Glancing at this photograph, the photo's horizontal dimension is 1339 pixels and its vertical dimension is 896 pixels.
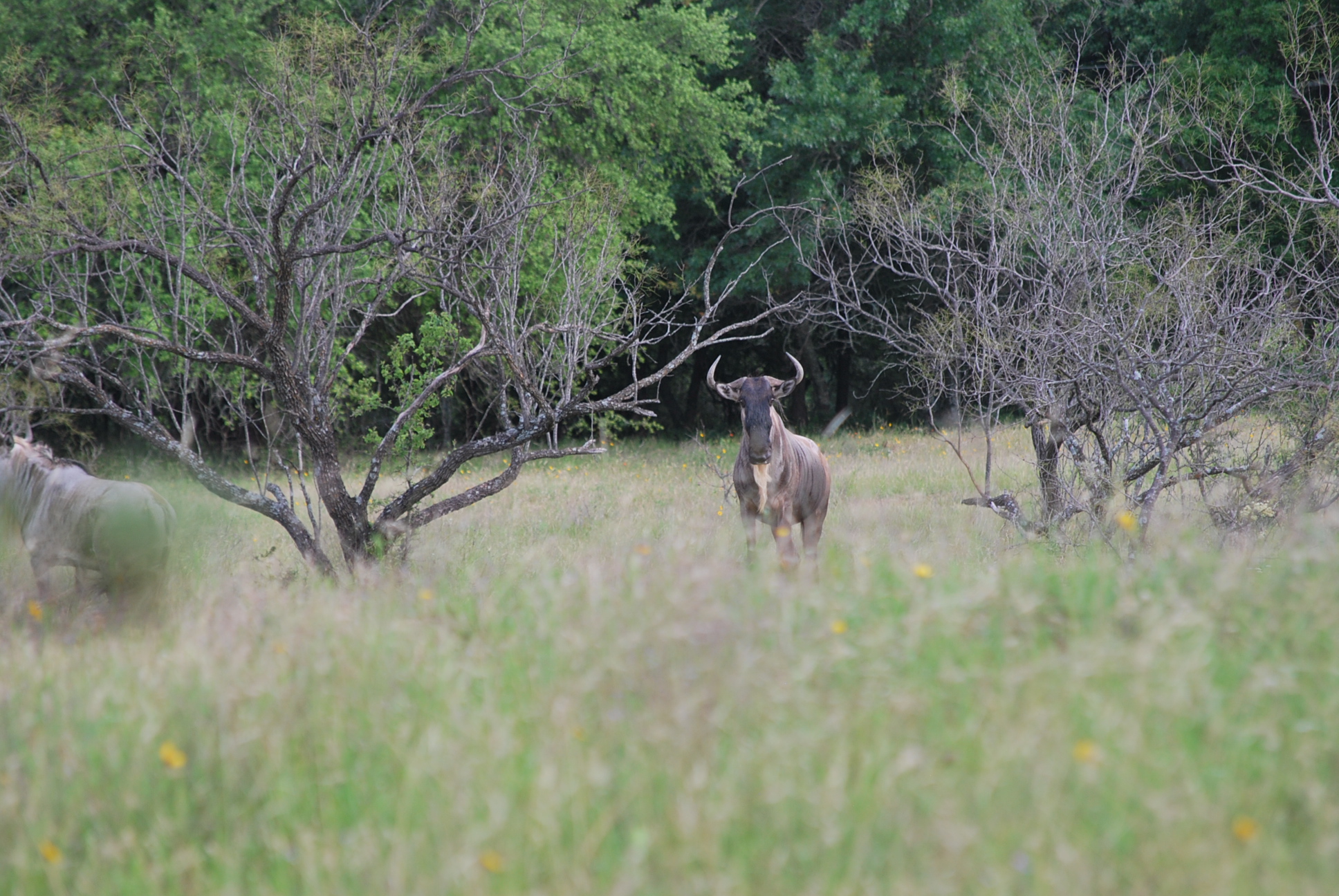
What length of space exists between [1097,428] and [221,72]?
14.2 m

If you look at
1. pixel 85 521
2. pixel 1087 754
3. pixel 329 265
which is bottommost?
pixel 85 521

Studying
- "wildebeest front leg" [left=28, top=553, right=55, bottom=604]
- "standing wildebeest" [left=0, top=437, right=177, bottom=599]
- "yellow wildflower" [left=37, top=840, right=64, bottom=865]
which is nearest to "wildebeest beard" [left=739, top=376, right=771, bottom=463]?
"standing wildebeest" [left=0, top=437, right=177, bottom=599]

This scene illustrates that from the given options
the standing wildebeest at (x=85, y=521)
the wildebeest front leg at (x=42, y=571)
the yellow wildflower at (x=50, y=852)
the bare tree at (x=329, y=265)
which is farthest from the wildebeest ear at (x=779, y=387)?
the yellow wildflower at (x=50, y=852)

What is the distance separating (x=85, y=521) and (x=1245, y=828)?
600cm

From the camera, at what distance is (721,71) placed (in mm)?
23141

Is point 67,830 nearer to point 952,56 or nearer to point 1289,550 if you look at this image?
point 1289,550

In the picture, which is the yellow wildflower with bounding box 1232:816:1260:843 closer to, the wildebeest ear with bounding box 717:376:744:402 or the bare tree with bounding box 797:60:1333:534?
the bare tree with bounding box 797:60:1333:534

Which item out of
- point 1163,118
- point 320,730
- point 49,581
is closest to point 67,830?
point 320,730

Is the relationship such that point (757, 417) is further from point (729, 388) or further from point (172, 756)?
point (172, 756)

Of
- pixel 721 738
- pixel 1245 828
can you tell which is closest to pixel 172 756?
pixel 721 738

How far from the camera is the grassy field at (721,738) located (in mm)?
2668

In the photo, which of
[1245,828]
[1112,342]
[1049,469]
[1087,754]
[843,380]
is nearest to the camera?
Result: [1245,828]

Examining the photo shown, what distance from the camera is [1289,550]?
13.4ft

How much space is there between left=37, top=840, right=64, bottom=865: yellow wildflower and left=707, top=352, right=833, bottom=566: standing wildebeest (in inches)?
207
